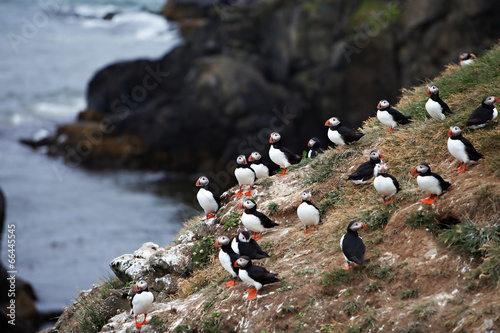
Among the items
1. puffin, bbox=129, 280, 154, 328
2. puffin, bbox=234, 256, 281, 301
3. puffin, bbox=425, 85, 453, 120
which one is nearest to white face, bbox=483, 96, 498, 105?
puffin, bbox=425, 85, 453, 120

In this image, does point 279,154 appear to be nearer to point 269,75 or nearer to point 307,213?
point 307,213

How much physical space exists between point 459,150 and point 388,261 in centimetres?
190

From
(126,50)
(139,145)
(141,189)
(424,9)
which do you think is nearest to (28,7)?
(126,50)

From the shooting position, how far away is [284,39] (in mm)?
28328

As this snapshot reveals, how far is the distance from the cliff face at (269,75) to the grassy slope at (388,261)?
16.2 m

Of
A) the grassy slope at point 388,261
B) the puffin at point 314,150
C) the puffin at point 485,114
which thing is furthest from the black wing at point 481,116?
the puffin at point 314,150

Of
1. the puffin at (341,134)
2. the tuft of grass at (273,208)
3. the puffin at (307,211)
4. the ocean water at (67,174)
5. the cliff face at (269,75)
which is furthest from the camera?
the cliff face at (269,75)

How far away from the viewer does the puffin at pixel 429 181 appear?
6.98m

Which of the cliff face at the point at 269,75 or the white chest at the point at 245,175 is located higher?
the cliff face at the point at 269,75

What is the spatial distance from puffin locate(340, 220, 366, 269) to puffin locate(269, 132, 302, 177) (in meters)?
3.19

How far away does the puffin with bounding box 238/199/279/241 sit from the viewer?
26.2ft

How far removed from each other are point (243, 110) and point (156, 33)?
635 inches

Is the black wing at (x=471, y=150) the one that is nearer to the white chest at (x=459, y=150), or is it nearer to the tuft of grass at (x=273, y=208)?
the white chest at (x=459, y=150)

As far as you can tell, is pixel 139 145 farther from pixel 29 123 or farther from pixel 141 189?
pixel 29 123
